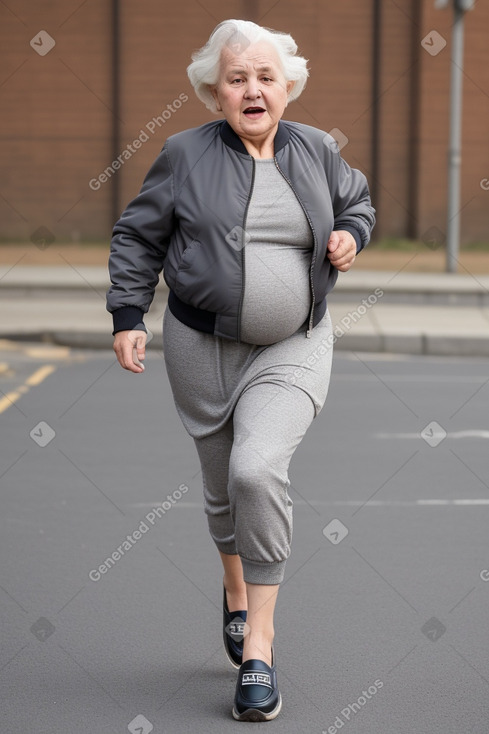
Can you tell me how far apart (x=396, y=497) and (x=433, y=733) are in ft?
8.90

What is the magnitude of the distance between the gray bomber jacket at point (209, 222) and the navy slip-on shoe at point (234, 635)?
91 cm

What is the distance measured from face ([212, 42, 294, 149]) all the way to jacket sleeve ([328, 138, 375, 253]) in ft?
0.79

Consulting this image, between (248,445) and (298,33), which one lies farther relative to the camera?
(298,33)

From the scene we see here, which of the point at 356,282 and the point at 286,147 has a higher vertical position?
the point at 286,147

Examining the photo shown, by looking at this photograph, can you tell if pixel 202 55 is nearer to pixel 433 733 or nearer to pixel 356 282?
pixel 433 733

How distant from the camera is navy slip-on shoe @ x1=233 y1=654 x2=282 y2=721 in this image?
356cm

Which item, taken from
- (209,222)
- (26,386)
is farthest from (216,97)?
(26,386)

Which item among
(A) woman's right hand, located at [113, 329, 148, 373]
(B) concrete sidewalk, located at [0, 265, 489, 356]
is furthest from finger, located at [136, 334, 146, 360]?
(B) concrete sidewalk, located at [0, 265, 489, 356]

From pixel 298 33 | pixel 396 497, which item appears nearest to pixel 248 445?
pixel 396 497

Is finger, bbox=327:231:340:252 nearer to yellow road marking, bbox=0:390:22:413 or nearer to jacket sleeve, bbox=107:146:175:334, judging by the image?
jacket sleeve, bbox=107:146:175:334

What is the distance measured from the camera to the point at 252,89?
3578mm

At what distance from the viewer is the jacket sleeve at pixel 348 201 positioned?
3.76 metres

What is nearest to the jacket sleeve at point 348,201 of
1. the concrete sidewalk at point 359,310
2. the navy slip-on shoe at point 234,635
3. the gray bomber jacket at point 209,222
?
the gray bomber jacket at point 209,222

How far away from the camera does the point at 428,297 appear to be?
49.0 feet
